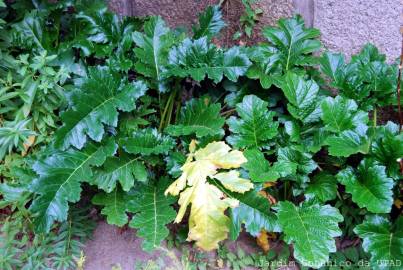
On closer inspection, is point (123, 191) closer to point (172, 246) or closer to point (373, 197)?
point (172, 246)

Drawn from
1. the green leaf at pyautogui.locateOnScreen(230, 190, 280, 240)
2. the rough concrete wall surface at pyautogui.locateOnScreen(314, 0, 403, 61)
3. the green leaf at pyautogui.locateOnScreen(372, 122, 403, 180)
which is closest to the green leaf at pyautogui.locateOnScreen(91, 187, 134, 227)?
the green leaf at pyautogui.locateOnScreen(230, 190, 280, 240)

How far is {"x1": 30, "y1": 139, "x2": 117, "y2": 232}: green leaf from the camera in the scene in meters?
1.95

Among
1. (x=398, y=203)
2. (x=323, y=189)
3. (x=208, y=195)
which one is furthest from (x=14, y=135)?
(x=398, y=203)

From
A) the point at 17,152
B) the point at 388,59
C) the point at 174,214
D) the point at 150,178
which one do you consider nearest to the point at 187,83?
the point at 150,178

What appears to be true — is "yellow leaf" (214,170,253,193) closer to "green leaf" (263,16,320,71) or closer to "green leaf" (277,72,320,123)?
"green leaf" (277,72,320,123)

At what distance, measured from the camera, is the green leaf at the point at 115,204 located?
2.12 metres

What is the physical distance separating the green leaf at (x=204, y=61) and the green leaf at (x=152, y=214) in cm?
68

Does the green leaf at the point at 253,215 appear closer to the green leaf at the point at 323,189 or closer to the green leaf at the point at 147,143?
the green leaf at the point at 323,189

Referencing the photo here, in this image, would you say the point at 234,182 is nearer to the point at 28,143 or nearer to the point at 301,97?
the point at 301,97

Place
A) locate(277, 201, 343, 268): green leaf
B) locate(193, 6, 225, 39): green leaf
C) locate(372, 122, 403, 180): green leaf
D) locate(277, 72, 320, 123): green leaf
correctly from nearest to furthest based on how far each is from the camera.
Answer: locate(277, 201, 343, 268): green leaf → locate(372, 122, 403, 180): green leaf → locate(277, 72, 320, 123): green leaf → locate(193, 6, 225, 39): green leaf

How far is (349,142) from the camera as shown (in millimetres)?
2164

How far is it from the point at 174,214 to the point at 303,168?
73cm

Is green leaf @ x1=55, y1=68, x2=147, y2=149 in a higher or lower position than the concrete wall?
lower

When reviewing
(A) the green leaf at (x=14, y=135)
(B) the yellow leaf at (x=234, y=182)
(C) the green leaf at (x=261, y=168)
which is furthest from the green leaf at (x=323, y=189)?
(A) the green leaf at (x=14, y=135)
